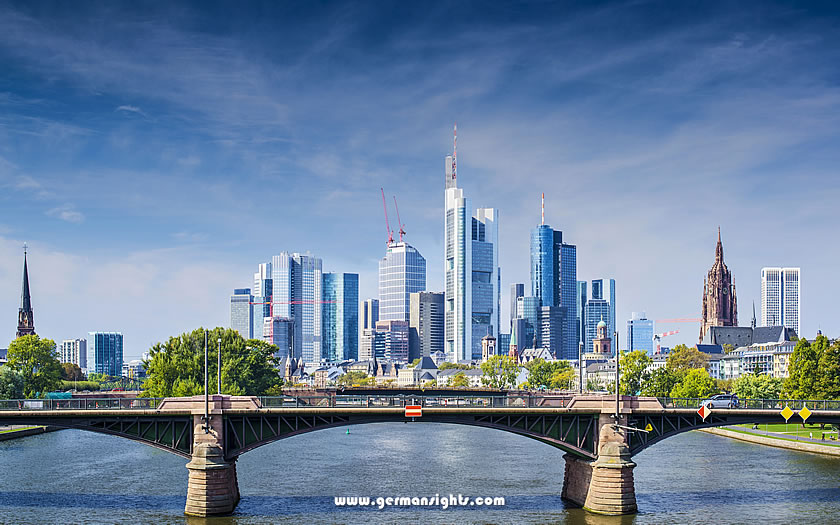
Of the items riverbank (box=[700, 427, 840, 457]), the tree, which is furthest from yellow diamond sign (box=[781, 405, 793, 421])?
the tree

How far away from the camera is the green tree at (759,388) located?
175 meters

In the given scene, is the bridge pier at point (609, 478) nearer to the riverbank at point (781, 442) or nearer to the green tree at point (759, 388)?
the riverbank at point (781, 442)

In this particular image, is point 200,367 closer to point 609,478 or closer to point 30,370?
point 30,370

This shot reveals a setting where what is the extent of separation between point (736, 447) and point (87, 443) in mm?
97564

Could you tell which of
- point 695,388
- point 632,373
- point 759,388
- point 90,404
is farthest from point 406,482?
point 695,388

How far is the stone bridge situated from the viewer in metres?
79.2

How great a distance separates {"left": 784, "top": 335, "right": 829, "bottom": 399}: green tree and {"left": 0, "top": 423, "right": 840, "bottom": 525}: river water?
13507 millimetres

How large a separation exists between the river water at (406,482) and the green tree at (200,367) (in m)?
11.6

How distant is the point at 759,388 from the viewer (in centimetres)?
17950

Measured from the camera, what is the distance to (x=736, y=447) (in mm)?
135625

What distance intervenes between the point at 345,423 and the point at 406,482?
69.9 feet

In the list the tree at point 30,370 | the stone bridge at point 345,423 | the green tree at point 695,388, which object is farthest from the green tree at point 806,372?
the tree at point 30,370

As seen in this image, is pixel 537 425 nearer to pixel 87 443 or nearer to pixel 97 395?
pixel 87 443

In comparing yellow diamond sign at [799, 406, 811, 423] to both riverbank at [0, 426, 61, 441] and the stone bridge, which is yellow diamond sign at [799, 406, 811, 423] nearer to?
the stone bridge
